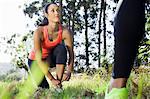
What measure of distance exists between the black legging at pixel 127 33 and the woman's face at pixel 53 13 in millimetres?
4194

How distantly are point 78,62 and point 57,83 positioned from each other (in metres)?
29.3

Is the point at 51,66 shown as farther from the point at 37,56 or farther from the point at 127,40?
the point at 127,40

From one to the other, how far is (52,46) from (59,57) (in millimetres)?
280

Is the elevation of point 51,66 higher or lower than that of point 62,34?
lower

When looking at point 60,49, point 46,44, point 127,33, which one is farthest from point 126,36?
point 60,49

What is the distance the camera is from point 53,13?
21.1 ft

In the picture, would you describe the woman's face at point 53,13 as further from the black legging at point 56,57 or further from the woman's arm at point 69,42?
the black legging at point 56,57

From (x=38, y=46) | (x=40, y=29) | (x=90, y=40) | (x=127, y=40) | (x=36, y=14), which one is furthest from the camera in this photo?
(x=90, y=40)

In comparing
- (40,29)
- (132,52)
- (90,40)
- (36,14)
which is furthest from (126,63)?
(90,40)

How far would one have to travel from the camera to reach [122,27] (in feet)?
6.56

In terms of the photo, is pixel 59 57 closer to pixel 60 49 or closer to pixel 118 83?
pixel 60 49

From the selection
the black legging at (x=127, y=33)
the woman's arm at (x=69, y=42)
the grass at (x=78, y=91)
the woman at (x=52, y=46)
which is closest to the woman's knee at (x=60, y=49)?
the woman at (x=52, y=46)

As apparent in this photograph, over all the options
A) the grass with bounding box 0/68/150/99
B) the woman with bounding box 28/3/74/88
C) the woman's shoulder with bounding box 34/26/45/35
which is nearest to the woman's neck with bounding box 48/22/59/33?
the woman with bounding box 28/3/74/88

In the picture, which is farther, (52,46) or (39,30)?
(39,30)
